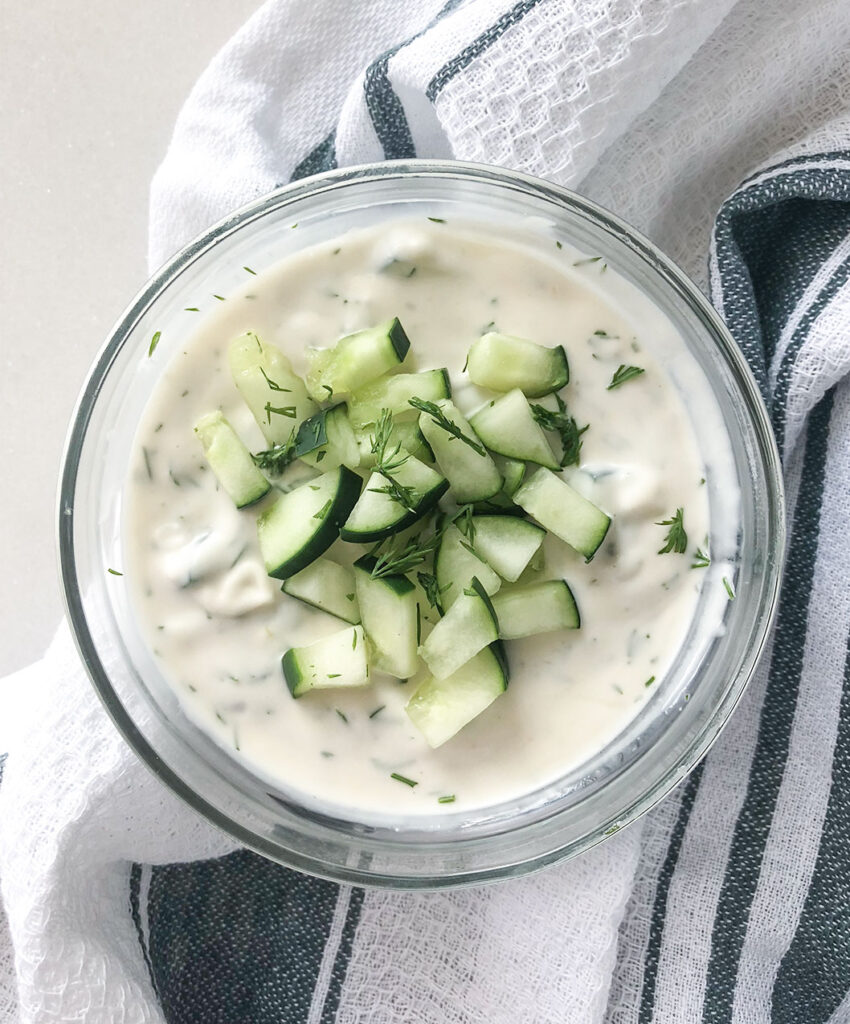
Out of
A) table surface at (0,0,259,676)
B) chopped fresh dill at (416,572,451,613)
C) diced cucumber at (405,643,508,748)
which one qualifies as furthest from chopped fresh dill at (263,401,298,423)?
table surface at (0,0,259,676)

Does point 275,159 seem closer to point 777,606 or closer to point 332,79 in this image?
point 332,79

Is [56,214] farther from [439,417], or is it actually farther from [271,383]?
[439,417]

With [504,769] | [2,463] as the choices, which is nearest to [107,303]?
[2,463]

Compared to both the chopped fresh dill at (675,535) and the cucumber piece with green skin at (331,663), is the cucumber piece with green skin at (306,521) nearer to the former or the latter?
the cucumber piece with green skin at (331,663)

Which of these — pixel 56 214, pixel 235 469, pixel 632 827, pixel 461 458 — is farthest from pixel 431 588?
pixel 56 214

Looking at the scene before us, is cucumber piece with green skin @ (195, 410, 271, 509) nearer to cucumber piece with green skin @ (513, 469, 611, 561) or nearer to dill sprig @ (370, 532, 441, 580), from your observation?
dill sprig @ (370, 532, 441, 580)

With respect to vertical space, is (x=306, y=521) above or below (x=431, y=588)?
above
